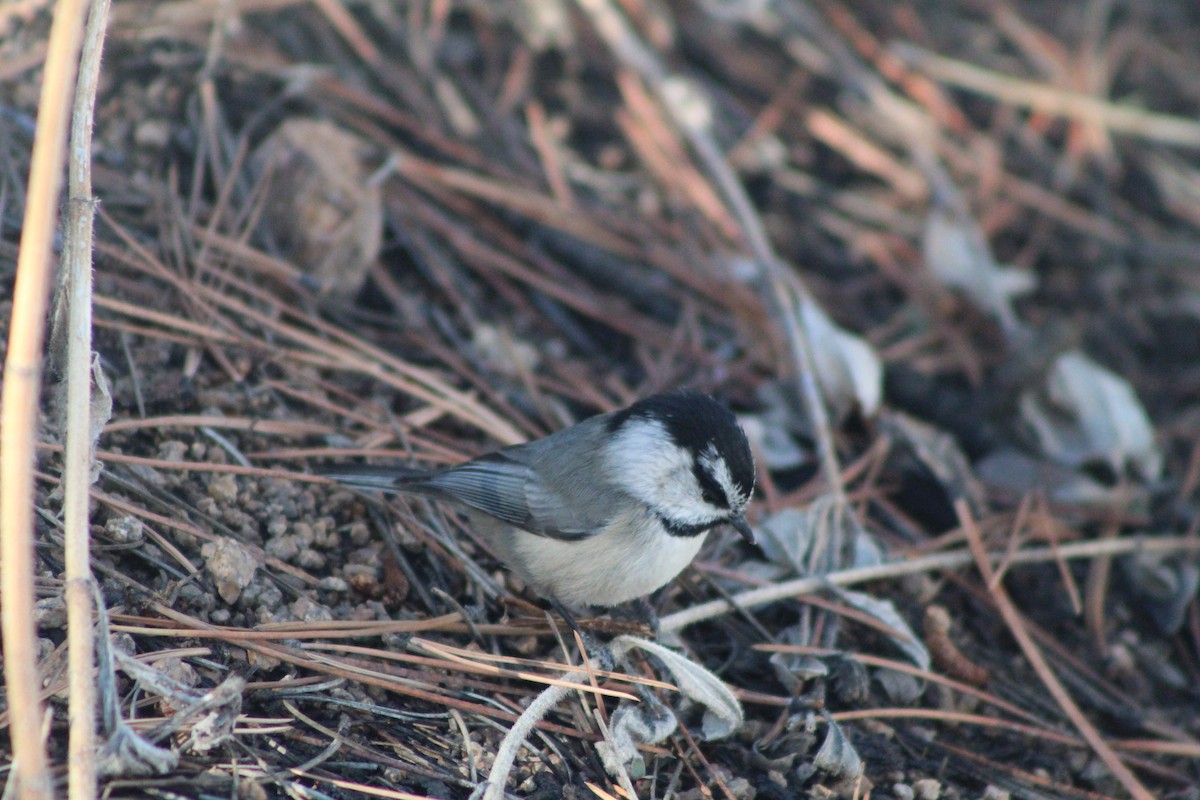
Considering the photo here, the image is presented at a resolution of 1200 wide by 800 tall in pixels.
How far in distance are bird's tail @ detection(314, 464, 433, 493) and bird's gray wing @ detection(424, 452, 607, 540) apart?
50 millimetres

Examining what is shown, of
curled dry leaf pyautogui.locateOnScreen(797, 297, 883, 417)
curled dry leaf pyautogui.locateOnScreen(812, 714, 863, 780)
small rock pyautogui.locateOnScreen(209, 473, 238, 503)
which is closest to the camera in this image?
curled dry leaf pyautogui.locateOnScreen(812, 714, 863, 780)

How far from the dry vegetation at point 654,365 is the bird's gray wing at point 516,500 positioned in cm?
20

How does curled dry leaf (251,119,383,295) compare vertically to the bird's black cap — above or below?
above

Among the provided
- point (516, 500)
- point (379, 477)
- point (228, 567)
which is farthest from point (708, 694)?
point (228, 567)

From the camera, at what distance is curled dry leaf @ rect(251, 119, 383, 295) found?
10.7 ft

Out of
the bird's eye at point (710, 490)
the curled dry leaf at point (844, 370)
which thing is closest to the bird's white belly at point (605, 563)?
the bird's eye at point (710, 490)

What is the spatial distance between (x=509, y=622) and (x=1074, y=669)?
171cm

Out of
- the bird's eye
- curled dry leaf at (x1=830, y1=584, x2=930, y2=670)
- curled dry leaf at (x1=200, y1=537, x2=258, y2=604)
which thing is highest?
curled dry leaf at (x1=200, y1=537, x2=258, y2=604)

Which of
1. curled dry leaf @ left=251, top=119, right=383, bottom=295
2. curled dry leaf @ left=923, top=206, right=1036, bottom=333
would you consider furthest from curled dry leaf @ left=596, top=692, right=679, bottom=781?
curled dry leaf @ left=923, top=206, right=1036, bottom=333

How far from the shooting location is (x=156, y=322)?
9.30ft

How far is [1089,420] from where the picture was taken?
362 cm

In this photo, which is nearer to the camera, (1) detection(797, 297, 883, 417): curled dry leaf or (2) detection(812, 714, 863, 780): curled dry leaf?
(2) detection(812, 714, 863, 780): curled dry leaf

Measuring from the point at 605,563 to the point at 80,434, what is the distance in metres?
1.29

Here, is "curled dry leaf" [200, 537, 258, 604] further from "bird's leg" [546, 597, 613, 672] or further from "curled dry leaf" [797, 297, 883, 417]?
"curled dry leaf" [797, 297, 883, 417]
